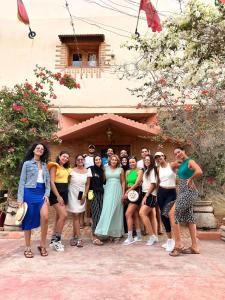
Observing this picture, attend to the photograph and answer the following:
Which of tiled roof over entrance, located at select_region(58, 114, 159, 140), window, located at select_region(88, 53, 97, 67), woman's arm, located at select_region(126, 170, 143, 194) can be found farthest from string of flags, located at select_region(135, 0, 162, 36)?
window, located at select_region(88, 53, 97, 67)

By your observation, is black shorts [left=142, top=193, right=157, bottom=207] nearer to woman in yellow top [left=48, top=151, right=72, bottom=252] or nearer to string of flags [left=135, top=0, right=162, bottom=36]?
woman in yellow top [left=48, top=151, right=72, bottom=252]

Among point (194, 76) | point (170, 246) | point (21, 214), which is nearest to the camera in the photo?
point (21, 214)

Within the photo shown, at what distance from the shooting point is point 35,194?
5.34m

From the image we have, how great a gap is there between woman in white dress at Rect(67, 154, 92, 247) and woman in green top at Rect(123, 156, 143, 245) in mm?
822

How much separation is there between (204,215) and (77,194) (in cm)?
313

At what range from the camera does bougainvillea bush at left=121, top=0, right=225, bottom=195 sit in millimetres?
5516

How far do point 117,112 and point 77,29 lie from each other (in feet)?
11.0

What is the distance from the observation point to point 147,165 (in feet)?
20.8

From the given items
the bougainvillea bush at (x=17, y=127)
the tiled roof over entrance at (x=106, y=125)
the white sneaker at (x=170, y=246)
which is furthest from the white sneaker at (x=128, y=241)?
the tiled roof over entrance at (x=106, y=125)

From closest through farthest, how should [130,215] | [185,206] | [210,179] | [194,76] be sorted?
1. [185,206]
2. [130,215]
3. [194,76]
4. [210,179]

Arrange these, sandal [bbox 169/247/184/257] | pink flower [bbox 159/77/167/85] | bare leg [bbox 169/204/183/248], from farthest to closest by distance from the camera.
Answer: pink flower [bbox 159/77/167/85] < bare leg [bbox 169/204/183/248] < sandal [bbox 169/247/184/257]

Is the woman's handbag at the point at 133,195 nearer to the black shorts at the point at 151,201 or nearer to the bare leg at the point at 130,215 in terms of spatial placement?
the bare leg at the point at 130,215

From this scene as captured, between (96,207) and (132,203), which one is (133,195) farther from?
(96,207)

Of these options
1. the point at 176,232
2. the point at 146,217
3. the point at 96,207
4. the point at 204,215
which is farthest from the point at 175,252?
the point at 204,215
